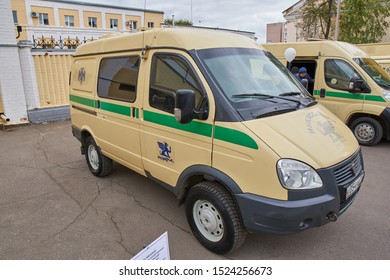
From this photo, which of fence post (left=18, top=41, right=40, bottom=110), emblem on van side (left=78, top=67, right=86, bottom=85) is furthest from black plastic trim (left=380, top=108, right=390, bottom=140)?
fence post (left=18, top=41, right=40, bottom=110)

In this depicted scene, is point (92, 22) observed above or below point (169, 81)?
above

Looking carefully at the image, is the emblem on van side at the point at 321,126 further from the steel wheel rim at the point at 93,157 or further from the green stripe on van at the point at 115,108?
the steel wheel rim at the point at 93,157

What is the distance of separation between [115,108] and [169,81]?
1252 millimetres

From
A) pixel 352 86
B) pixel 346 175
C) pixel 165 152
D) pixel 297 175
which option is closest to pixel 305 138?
pixel 297 175

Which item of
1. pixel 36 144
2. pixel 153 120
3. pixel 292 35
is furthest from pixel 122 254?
pixel 292 35

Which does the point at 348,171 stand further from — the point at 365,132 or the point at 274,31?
the point at 274,31

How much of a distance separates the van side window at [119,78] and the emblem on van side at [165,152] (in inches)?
31.2

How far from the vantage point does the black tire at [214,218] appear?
2787mm

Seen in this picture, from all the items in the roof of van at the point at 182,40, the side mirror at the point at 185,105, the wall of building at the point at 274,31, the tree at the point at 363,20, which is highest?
the wall of building at the point at 274,31

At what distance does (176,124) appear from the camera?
126 inches

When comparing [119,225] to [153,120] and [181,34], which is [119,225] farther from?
[181,34]

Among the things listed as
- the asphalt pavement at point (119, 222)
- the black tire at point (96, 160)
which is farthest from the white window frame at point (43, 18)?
the black tire at point (96, 160)

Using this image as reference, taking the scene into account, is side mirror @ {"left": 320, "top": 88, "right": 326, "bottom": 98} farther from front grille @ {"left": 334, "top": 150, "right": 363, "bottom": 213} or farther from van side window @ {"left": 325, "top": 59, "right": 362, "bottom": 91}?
front grille @ {"left": 334, "top": 150, "right": 363, "bottom": 213}
